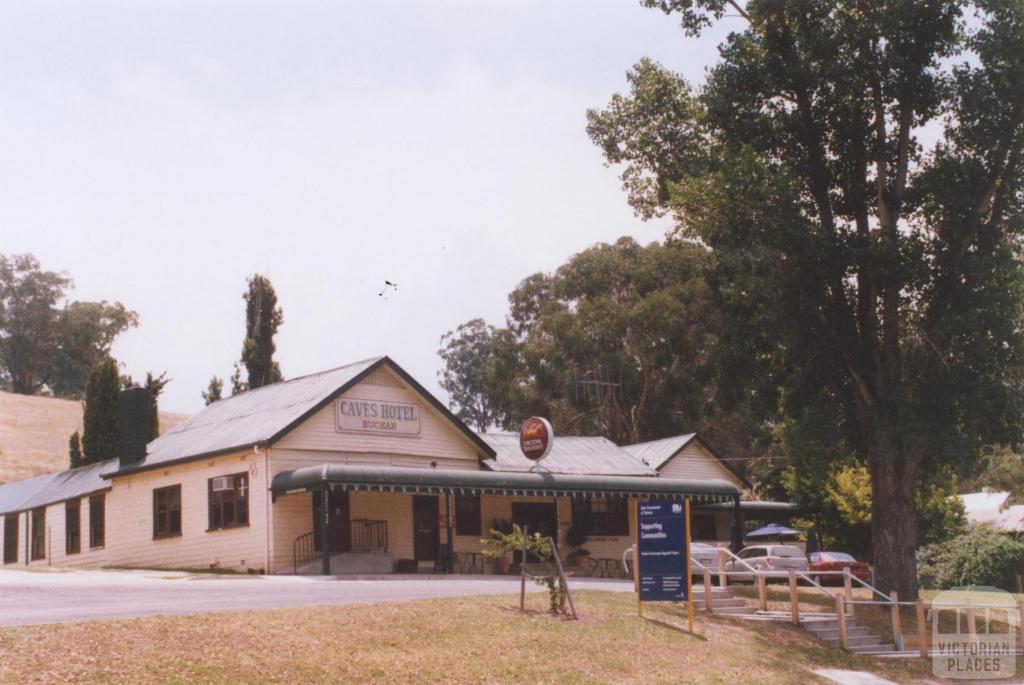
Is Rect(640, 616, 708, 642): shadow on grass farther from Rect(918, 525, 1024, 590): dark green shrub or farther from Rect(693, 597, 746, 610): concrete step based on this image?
Rect(918, 525, 1024, 590): dark green shrub

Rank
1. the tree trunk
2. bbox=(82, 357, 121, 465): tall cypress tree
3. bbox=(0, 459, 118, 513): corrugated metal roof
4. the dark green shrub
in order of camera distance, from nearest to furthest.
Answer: the tree trunk → bbox=(0, 459, 118, 513): corrugated metal roof → the dark green shrub → bbox=(82, 357, 121, 465): tall cypress tree

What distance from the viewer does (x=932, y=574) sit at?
43031 mm

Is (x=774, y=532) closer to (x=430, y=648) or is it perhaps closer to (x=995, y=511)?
(x=995, y=511)

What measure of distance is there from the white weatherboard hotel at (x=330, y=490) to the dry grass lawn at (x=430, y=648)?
11819 mm

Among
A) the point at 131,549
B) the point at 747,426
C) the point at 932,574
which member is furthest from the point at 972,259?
the point at 747,426

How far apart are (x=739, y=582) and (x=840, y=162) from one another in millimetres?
11700

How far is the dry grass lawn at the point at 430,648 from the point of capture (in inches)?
557

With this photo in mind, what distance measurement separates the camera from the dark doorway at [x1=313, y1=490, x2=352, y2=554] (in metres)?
33.6

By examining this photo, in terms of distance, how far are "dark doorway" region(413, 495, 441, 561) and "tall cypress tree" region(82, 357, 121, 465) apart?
58.6 feet

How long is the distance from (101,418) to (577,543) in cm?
2191

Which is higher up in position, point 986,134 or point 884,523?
point 986,134

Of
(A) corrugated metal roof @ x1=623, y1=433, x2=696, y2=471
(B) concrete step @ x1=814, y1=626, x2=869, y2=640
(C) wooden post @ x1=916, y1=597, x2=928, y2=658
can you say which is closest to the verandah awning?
(A) corrugated metal roof @ x1=623, y1=433, x2=696, y2=471

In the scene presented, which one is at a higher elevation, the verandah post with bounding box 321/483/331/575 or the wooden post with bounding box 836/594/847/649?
the verandah post with bounding box 321/483/331/575

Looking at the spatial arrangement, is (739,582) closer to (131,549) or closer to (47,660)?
(131,549)
